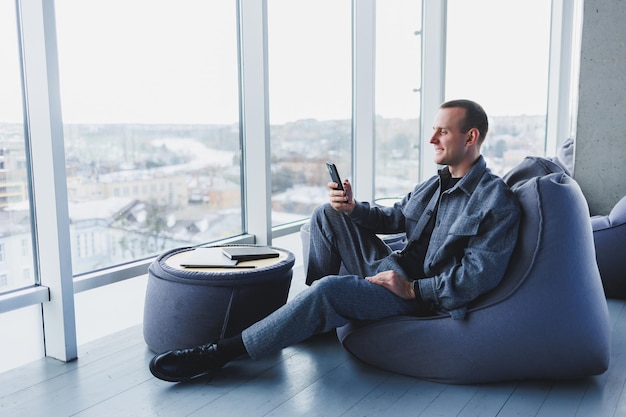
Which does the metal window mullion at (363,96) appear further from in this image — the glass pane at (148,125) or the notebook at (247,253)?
the notebook at (247,253)

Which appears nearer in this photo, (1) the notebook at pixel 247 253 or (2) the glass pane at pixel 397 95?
(1) the notebook at pixel 247 253

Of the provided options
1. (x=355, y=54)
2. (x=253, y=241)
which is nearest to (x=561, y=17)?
(x=355, y=54)

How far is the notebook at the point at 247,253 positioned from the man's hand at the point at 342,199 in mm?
424

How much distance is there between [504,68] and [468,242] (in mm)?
4620

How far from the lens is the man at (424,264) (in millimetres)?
2295

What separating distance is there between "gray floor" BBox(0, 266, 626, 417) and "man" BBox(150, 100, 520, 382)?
0.47 feet

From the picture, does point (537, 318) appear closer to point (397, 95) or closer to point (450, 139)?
point (450, 139)

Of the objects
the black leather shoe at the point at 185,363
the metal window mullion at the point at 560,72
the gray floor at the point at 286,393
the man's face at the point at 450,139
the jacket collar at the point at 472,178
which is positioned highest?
the metal window mullion at the point at 560,72

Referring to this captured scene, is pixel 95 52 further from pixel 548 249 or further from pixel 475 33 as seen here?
pixel 475 33

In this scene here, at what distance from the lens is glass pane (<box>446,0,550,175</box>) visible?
5918 mm

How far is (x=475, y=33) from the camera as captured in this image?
6035mm

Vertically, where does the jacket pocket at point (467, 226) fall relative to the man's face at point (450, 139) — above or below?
below

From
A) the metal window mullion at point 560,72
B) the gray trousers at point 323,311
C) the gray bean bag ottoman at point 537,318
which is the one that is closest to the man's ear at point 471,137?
the gray bean bag ottoman at point 537,318

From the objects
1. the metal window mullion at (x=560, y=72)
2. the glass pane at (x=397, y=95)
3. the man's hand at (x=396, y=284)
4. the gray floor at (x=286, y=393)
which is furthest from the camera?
the metal window mullion at (x=560, y=72)
